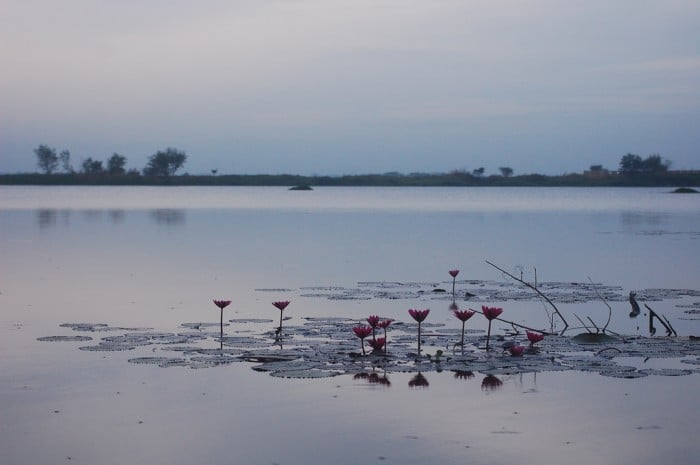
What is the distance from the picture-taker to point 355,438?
5832mm

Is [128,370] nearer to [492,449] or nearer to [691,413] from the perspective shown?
[492,449]

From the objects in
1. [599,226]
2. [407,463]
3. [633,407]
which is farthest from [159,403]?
[599,226]

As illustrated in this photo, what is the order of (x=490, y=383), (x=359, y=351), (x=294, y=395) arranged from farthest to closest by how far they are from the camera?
(x=359, y=351) → (x=490, y=383) → (x=294, y=395)

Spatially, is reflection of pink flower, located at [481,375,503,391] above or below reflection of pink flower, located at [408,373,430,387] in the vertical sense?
above

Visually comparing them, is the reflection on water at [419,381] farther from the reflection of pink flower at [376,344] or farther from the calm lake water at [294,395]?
the reflection of pink flower at [376,344]

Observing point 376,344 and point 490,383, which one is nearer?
point 490,383

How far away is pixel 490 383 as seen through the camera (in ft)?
23.9

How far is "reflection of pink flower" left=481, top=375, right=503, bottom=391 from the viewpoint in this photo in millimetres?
7129

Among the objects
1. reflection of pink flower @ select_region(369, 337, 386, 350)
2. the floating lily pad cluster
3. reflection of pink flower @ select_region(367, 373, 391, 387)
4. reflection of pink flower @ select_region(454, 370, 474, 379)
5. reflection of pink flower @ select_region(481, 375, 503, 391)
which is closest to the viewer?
reflection of pink flower @ select_region(481, 375, 503, 391)

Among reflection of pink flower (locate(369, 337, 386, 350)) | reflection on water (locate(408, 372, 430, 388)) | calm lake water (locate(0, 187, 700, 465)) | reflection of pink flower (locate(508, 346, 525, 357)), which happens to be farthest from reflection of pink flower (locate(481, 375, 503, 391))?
reflection of pink flower (locate(369, 337, 386, 350))

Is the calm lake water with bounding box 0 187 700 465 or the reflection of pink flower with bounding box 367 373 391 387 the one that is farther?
the reflection of pink flower with bounding box 367 373 391 387

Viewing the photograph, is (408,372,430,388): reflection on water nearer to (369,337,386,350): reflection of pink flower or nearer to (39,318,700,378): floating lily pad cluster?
(39,318,700,378): floating lily pad cluster

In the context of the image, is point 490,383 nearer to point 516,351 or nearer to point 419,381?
point 419,381

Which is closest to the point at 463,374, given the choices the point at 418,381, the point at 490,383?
the point at 490,383
